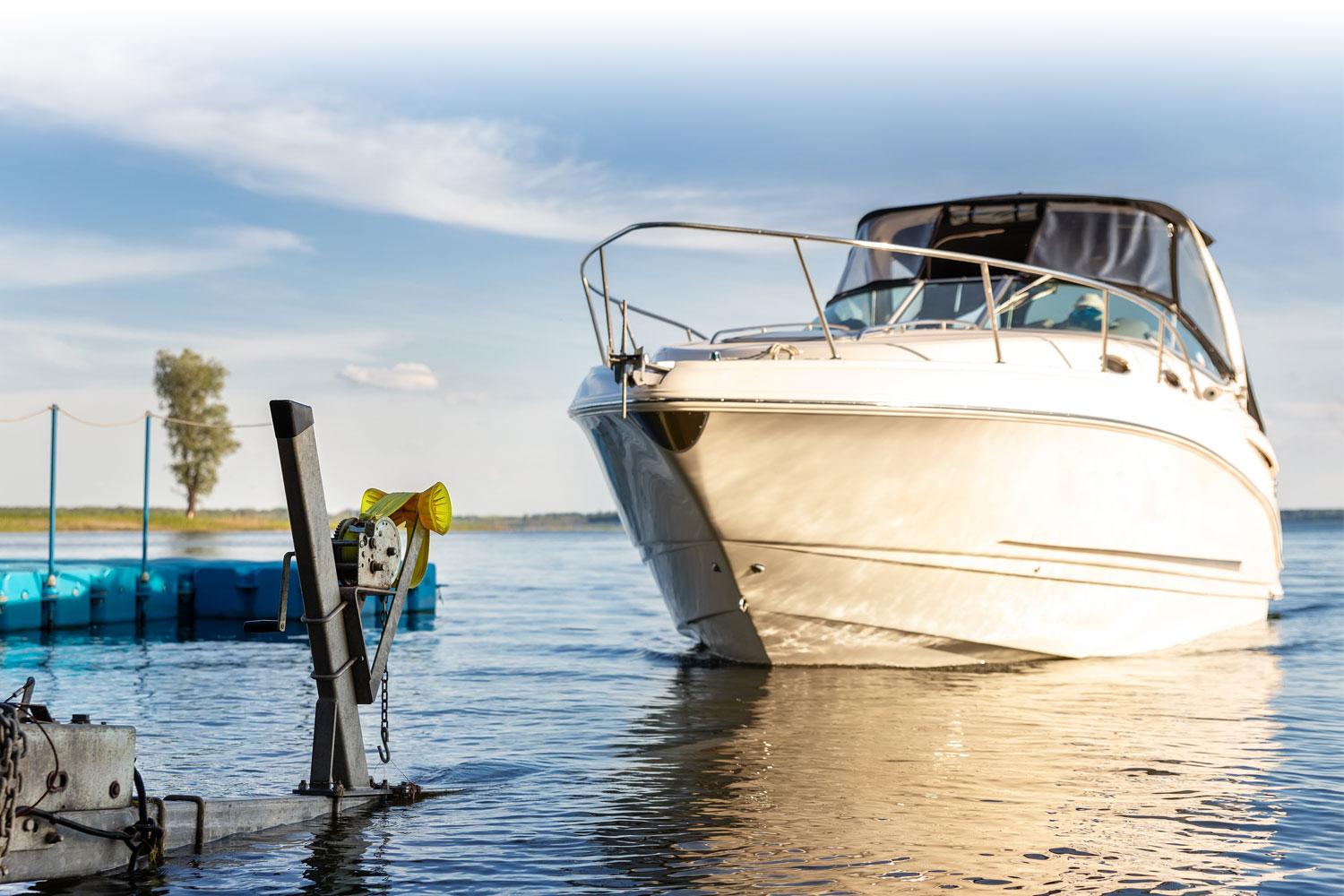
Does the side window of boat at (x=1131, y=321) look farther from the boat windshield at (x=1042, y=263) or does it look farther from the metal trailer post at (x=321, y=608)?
the metal trailer post at (x=321, y=608)

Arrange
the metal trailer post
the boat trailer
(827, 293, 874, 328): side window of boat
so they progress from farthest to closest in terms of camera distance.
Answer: (827, 293, 874, 328): side window of boat
the metal trailer post
the boat trailer

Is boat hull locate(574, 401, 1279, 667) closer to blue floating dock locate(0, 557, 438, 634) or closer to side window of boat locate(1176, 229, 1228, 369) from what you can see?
side window of boat locate(1176, 229, 1228, 369)

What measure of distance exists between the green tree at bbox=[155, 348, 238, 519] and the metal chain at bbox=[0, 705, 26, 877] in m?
65.5

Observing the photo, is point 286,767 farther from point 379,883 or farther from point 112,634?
point 112,634

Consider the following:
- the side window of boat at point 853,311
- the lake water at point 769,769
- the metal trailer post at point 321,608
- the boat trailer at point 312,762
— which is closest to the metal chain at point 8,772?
the boat trailer at point 312,762

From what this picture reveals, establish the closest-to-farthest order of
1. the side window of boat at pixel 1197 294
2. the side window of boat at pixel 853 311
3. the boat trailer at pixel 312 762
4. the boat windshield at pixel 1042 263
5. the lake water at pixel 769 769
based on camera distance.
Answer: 1. the boat trailer at pixel 312 762
2. the lake water at pixel 769 769
3. the boat windshield at pixel 1042 263
4. the side window of boat at pixel 853 311
5. the side window of boat at pixel 1197 294

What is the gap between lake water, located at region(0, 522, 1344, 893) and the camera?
16.6ft

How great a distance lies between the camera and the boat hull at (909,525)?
8859 mm

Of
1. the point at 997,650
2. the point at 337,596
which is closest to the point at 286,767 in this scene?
the point at 337,596

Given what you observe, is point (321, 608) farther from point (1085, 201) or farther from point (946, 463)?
point (1085, 201)

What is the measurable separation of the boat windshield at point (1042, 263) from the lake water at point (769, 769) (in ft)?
9.96

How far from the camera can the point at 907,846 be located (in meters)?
5.40

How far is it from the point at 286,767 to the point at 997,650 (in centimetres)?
566

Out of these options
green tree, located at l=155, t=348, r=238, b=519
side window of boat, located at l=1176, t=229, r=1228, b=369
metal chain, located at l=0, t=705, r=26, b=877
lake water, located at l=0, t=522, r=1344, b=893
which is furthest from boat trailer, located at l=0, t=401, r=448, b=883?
→ green tree, located at l=155, t=348, r=238, b=519
